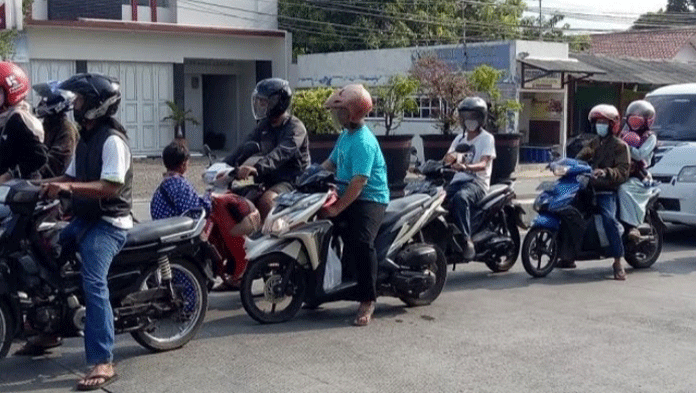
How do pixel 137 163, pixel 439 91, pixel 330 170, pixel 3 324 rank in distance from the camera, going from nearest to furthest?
pixel 3 324 < pixel 330 170 < pixel 439 91 < pixel 137 163

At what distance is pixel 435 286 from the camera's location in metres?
9.10

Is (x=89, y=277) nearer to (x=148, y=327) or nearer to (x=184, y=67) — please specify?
(x=148, y=327)

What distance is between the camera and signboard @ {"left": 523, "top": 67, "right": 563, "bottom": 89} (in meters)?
31.6

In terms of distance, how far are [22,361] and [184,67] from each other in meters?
30.9

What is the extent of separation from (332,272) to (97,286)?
235cm

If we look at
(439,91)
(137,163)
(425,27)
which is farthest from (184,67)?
(439,91)

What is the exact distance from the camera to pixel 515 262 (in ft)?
36.6

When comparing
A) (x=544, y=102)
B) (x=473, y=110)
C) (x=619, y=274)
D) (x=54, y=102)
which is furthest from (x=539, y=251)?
(x=544, y=102)

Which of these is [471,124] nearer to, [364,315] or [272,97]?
[272,97]

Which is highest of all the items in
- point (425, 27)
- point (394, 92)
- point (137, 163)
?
point (425, 27)

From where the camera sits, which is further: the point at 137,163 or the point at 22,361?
the point at 137,163

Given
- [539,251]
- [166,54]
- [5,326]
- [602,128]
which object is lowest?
[539,251]

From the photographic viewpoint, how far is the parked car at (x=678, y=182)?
42.6 ft

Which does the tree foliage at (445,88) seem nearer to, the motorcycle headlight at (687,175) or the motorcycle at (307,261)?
the motorcycle headlight at (687,175)
